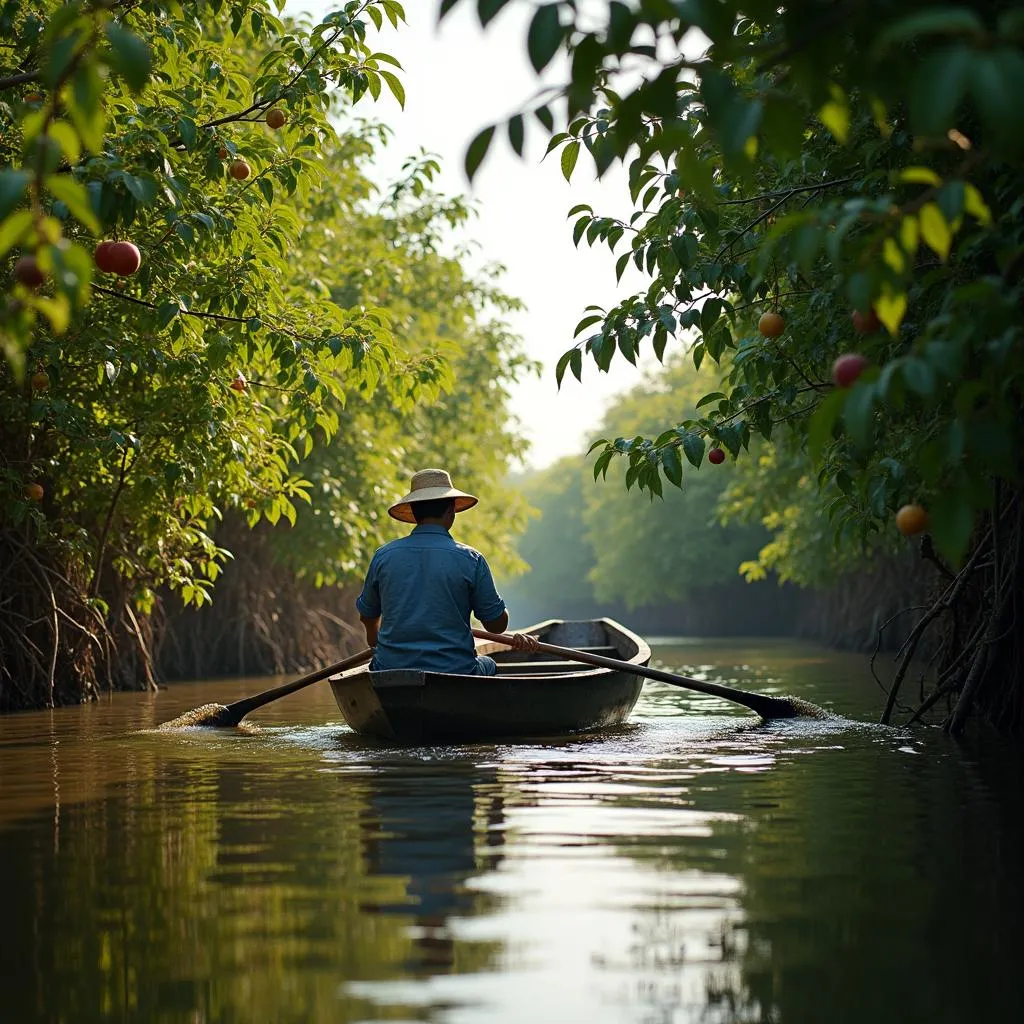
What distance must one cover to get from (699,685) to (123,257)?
18.0 feet

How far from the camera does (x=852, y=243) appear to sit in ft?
18.3

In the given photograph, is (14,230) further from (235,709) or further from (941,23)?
(235,709)

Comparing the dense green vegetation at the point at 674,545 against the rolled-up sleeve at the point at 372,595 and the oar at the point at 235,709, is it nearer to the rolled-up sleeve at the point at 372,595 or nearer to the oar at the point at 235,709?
the oar at the point at 235,709

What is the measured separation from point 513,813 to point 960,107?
403 centimetres

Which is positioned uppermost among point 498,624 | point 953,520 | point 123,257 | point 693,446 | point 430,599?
point 123,257

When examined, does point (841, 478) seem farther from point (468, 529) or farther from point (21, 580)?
point (468, 529)

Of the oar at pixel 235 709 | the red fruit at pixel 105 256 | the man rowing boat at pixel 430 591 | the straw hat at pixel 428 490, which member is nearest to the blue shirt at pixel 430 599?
the man rowing boat at pixel 430 591

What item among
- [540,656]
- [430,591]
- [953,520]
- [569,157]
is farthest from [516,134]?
[540,656]

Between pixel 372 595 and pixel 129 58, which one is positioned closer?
Answer: pixel 129 58

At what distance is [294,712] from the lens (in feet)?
46.6

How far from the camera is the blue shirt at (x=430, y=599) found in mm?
10023

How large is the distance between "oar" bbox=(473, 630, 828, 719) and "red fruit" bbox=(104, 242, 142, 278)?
14.1ft

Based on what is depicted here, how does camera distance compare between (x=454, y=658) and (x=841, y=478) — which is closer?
(x=841, y=478)

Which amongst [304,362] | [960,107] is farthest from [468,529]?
[960,107]
